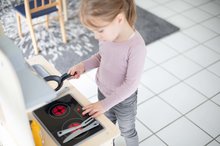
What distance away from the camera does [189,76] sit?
243cm

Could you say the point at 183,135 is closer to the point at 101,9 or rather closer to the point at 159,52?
the point at 159,52

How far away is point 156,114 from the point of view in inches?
82.7

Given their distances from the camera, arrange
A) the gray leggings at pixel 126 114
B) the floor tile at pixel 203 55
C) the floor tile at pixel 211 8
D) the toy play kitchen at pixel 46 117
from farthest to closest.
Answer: the floor tile at pixel 211 8, the floor tile at pixel 203 55, the gray leggings at pixel 126 114, the toy play kitchen at pixel 46 117

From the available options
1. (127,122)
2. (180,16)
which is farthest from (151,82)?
(180,16)

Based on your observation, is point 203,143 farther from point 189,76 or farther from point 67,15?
point 67,15

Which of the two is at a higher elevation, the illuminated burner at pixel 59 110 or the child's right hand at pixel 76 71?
the child's right hand at pixel 76 71

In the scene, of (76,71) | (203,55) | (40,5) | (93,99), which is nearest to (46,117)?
(76,71)

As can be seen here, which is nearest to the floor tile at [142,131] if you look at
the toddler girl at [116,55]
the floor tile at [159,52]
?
the toddler girl at [116,55]

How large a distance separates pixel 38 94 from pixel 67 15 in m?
2.34

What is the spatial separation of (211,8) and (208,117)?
5.55 ft

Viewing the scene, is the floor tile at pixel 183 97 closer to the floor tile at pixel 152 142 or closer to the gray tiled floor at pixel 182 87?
the gray tiled floor at pixel 182 87

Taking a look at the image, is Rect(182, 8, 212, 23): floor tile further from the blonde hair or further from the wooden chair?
the blonde hair

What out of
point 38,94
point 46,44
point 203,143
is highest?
point 38,94

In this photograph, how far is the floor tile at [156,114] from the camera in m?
2.03
